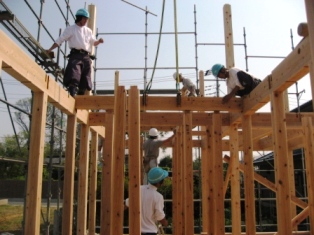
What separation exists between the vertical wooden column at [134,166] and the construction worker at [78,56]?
54.0 inches

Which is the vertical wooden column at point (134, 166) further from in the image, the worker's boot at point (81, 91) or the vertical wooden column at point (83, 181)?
the vertical wooden column at point (83, 181)

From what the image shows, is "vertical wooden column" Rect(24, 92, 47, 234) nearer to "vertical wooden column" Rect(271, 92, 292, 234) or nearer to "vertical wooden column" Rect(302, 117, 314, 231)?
"vertical wooden column" Rect(271, 92, 292, 234)

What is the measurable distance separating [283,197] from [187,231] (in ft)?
4.85

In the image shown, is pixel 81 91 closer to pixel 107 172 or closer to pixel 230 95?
pixel 107 172

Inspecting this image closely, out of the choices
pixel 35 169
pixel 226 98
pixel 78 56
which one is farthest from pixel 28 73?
pixel 226 98

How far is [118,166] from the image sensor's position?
3.49 meters

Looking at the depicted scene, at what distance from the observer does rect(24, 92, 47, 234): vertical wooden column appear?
10.8ft

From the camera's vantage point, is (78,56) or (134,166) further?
(78,56)

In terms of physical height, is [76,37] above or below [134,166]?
above

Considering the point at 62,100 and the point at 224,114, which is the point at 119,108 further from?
the point at 224,114

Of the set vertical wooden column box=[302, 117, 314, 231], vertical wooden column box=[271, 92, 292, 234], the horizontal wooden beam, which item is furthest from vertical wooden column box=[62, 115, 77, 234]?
vertical wooden column box=[302, 117, 314, 231]

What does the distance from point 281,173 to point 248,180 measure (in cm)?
122

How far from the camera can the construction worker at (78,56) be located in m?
4.68

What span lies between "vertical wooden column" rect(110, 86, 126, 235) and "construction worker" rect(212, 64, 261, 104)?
1635 mm
